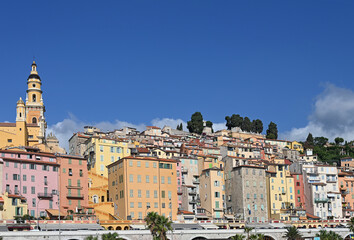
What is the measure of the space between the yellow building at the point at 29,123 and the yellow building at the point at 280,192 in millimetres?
52877

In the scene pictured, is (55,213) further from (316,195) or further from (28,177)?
(316,195)

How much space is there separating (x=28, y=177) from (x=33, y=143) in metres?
36.8

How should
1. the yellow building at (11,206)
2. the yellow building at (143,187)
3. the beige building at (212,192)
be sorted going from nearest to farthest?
the yellow building at (11,206) < the yellow building at (143,187) < the beige building at (212,192)

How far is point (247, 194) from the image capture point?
371 ft

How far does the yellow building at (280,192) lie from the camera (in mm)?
119000

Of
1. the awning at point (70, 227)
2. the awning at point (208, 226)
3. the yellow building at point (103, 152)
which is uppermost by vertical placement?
the yellow building at point (103, 152)

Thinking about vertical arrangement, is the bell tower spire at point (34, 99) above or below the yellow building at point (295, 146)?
above

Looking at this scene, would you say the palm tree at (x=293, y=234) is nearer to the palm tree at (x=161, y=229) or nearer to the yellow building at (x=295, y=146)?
the palm tree at (x=161, y=229)

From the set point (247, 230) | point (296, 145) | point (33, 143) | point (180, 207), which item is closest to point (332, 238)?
point (247, 230)

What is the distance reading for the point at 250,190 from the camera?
113812 mm

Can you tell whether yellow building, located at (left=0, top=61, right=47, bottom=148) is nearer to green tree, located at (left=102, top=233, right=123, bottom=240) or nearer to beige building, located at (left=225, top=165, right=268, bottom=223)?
beige building, located at (left=225, top=165, right=268, bottom=223)

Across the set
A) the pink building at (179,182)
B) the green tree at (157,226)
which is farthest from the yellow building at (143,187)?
the green tree at (157,226)

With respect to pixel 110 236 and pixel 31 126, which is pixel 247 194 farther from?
pixel 31 126

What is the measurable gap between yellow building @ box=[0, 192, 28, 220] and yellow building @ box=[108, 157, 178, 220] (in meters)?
18.6
